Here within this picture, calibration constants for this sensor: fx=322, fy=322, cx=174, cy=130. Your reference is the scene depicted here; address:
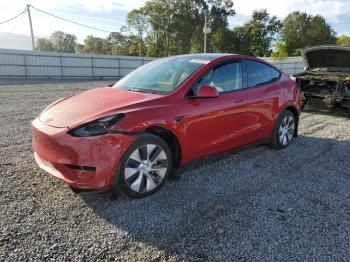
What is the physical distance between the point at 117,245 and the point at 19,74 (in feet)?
69.9

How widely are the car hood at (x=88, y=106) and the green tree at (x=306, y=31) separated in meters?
68.4

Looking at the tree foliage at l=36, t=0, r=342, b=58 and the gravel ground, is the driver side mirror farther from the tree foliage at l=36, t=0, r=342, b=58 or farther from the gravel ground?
the tree foliage at l=36, t=0, r=342, b=58

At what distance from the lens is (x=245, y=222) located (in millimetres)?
3150

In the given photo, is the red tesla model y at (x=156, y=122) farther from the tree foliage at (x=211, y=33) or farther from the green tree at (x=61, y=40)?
the green tree at (x=61, y=40)

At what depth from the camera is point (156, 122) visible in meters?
3.52

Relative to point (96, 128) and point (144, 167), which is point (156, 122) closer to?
point (144, 167)

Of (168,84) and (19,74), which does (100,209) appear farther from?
(19,74)

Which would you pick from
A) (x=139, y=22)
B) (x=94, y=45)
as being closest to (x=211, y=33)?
(x=139, y=22)

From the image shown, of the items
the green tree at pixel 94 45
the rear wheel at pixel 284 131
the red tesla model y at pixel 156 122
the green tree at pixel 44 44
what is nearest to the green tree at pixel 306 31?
the green tree at pixel 94 45

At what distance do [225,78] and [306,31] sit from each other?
73.6 meters

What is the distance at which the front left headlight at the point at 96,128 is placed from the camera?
125 inches

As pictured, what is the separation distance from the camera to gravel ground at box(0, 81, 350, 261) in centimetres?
268

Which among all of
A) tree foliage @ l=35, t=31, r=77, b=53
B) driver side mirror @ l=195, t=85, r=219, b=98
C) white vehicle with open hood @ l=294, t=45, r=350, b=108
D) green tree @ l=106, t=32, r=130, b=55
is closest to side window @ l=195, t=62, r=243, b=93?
driver side mirror @ l=195, t=85, r=219, b=98

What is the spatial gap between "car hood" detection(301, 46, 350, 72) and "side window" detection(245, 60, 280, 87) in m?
3.56
